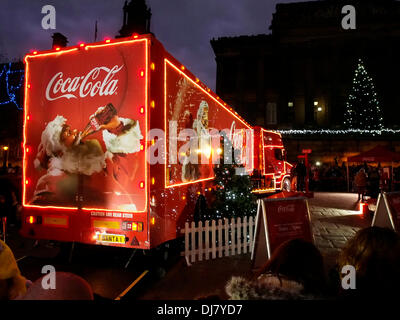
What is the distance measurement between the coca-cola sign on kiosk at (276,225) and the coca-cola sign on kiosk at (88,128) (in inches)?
82.1

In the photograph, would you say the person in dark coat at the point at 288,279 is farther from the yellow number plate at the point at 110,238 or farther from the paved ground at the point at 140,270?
the yellow number plate at the point at 110,238

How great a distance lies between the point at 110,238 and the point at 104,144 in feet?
5.04

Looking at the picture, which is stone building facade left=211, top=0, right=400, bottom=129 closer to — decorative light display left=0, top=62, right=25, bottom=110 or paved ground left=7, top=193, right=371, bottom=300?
decorative light display left=0, top=62, right=25, bottom=110

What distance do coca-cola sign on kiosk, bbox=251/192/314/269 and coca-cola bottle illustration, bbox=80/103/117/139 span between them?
2.99 m

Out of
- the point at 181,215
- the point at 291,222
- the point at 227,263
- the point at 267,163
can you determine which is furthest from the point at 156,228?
the point at 267,163

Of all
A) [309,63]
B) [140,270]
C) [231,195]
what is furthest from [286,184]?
[309,63]

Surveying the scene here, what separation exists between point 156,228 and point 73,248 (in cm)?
269

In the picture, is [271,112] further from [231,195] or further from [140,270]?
[140,270]

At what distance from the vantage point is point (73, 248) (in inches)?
236

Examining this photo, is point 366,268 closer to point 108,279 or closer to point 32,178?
point 108,279

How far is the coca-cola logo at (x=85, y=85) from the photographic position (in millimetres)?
4555

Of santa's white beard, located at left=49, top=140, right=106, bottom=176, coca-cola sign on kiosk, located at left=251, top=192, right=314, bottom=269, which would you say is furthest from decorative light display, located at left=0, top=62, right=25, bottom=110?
coca-cola sign on kiosk, located at left=251, top=192, right=314, bottom=269

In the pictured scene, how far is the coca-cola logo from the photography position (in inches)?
179

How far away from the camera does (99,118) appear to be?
4590mm
